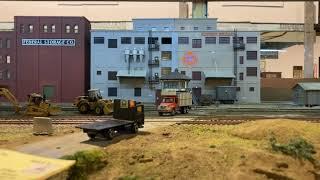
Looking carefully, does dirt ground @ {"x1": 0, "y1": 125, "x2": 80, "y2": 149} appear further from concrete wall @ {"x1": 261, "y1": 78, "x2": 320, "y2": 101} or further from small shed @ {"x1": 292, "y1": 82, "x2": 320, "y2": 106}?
concrete wall @ {"x1": 261, "y1": 78, "x2": 320, "y2": 101}

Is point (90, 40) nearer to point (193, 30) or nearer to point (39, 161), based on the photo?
point (193, 30)

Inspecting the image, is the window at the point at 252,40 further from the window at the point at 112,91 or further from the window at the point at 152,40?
the window at the point at 112,91

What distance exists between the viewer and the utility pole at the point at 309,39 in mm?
87438

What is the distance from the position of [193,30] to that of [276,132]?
5894 cm

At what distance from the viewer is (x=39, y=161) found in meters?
8.17

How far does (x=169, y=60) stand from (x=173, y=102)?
33.5 meters

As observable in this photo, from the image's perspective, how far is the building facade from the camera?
75750 mm

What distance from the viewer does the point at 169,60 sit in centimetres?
7519

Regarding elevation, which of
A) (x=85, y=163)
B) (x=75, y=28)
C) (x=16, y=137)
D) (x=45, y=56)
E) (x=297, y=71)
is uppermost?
(x=75, y=28)

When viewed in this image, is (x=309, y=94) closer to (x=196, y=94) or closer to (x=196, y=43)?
(x=196, y=94)

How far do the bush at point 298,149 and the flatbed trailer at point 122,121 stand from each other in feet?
24.4

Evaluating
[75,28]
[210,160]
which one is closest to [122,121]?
[210,160]

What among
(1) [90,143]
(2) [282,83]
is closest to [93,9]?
(2) [282,83]

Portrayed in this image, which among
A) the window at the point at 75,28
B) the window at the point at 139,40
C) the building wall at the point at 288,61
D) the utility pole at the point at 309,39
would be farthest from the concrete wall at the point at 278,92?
the window at the point at 75,28
